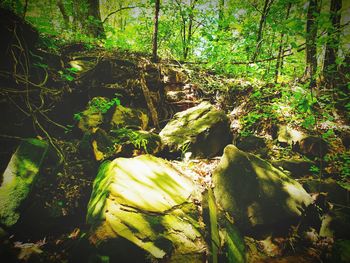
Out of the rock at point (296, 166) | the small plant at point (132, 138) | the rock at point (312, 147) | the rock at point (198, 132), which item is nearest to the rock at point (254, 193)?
the rock at point (198, 132)

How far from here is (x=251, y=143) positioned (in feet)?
18.8

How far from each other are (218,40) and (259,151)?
12.4ft

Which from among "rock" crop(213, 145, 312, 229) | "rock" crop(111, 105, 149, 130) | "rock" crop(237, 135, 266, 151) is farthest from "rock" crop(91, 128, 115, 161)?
"rock" crop(237, 135, 266, 151)

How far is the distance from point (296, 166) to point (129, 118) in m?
4.21

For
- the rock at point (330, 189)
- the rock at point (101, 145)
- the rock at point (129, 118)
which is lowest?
the rock at point (330, 189)

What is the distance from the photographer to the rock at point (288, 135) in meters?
5.65

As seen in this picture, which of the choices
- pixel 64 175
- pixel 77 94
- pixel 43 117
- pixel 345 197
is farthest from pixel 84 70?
pixel 345 197

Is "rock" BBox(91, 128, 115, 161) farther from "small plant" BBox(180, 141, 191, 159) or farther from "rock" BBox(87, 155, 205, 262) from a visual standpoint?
"small plant" BBox(180, 141, 191, 159)

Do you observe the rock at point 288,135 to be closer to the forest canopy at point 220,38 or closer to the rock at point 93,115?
the forest canopy at point 220,38

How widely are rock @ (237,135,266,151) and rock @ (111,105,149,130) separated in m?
2.64

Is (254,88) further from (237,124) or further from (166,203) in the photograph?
(166,203)

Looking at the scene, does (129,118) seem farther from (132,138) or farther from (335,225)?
(335,225)

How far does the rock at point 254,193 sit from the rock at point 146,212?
2.16ft

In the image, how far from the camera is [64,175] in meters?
3.67
